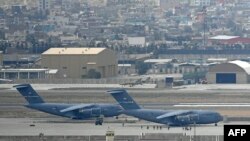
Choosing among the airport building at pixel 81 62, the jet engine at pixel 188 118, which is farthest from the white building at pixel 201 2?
the jet engine at pixel 188 118

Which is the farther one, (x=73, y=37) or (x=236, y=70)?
(x=73, y=37)

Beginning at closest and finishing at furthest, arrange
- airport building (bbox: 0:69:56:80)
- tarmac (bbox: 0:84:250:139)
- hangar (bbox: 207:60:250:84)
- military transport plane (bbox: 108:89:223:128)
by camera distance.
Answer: tarmac (bbox: 0:84:250:139) < military transport plane (bbox: 108:89:223:128) < hangar (bbox: 207:60:250:84) < airport building (bbox: 0:69:56:80)

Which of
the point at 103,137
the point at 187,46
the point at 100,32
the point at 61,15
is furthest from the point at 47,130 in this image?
the point at 61,15

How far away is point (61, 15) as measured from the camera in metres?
161

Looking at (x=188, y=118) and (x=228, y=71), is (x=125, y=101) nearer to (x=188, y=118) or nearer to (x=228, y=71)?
(x=188, y=118)

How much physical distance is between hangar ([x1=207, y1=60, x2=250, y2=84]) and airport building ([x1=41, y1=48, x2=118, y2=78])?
692 centimetres

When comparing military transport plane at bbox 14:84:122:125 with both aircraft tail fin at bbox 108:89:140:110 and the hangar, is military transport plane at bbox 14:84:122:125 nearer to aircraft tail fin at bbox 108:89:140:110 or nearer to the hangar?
aircraft tail fin at bbox 108:89:140:110

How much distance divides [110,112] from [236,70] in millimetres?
25652

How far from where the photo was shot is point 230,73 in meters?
79.4

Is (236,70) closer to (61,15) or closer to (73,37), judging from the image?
(73,37)

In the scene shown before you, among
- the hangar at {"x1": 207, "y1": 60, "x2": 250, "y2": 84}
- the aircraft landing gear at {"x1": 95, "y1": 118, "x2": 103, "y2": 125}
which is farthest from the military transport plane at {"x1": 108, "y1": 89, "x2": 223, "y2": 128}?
the hangar at {"x1": 207, "y1": 60, "x2": 250, "y2": 84}

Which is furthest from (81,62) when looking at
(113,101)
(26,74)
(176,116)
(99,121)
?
(176,116)

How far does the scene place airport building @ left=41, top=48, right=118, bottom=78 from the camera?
8431cm

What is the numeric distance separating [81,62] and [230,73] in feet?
31.1
